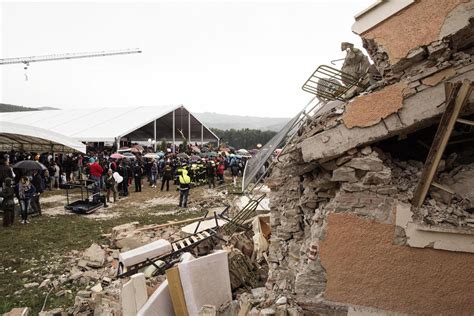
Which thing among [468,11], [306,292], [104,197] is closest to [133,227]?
[104,197]

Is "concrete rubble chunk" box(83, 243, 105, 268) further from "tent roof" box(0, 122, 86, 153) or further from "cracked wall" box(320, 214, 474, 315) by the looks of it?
"tent roof" box(0, 122, 86, 153)

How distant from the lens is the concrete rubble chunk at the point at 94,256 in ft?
26.4

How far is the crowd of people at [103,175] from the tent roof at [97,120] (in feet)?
8.60

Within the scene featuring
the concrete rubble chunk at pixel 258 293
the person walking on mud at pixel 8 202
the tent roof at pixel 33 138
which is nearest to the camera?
the concrete rubble chunk at pixel 258 293

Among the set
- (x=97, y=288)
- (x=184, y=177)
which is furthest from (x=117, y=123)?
(x=97, y=288)

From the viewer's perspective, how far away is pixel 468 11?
3.70 m

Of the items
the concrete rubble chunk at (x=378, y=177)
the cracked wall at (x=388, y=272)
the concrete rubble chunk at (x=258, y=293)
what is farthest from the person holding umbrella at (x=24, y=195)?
the concrete rubble chunk at (x=378, y=177)

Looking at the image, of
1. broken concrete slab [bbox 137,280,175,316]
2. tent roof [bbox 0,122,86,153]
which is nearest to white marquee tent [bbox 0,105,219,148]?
tent roof [bbox 0,122,86,153]

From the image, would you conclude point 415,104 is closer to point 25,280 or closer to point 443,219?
point 443,219

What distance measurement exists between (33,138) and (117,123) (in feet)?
39.8

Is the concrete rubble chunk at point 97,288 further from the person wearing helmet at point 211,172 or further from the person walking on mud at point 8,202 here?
the person wearing helmet at point 211,172

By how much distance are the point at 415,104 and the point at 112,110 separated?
33020 millimetres

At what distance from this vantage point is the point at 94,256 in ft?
27.5

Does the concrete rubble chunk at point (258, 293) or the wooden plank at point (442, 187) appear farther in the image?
the concrete rubble chunk at point (258, 293)
